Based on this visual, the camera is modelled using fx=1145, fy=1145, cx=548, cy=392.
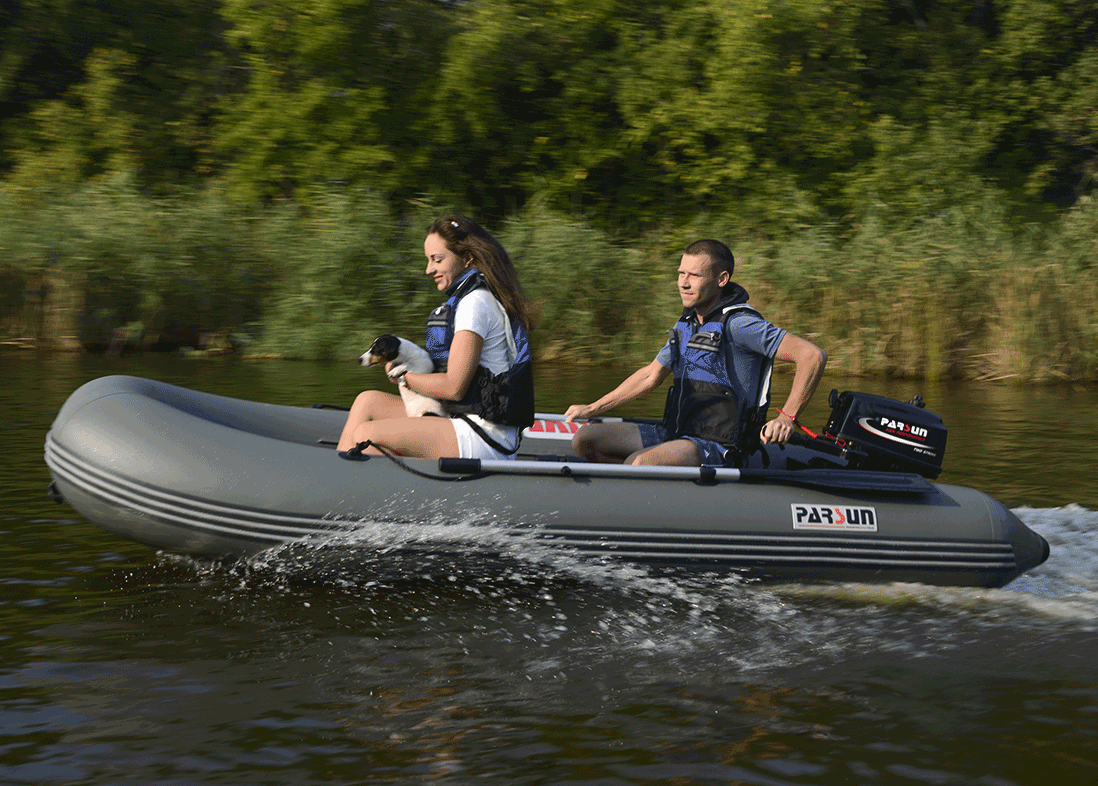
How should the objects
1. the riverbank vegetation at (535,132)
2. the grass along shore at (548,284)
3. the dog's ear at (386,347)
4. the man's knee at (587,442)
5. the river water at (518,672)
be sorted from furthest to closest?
the riverbank vegetation at (535,132) < the grass along shore at (548,284) < the man's knee at (587,442) < the dog's ear at (386,347) < the river water at (518,672)

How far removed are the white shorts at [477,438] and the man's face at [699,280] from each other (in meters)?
0.80

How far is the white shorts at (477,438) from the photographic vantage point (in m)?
3.86

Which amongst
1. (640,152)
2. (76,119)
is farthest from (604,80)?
(76,119)

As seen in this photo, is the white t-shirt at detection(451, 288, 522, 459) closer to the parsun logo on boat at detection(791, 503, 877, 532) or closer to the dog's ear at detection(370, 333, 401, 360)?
the dog's ear at detection(370, 333, 401, 360)

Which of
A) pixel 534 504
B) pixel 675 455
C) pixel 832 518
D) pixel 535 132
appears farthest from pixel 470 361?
pixel 535 132

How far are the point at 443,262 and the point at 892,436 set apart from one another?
175cm

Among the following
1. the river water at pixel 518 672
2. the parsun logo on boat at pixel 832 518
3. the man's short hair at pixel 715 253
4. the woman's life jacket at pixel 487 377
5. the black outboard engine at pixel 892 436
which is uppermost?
the man's short hair at pixel 715 253

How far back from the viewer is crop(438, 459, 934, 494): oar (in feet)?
12.4

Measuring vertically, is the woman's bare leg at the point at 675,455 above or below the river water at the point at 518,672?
above

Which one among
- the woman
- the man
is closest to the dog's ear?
the woman

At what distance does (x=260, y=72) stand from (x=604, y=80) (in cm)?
527

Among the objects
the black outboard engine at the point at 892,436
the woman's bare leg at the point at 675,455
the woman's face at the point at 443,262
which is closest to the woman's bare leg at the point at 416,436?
the woman's face at the point at 443,262

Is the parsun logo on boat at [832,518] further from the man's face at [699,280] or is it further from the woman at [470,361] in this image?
the woman at [470,361]

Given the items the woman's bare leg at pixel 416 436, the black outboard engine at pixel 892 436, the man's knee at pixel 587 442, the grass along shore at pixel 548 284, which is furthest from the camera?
the grass along shore at pixel 548 284
